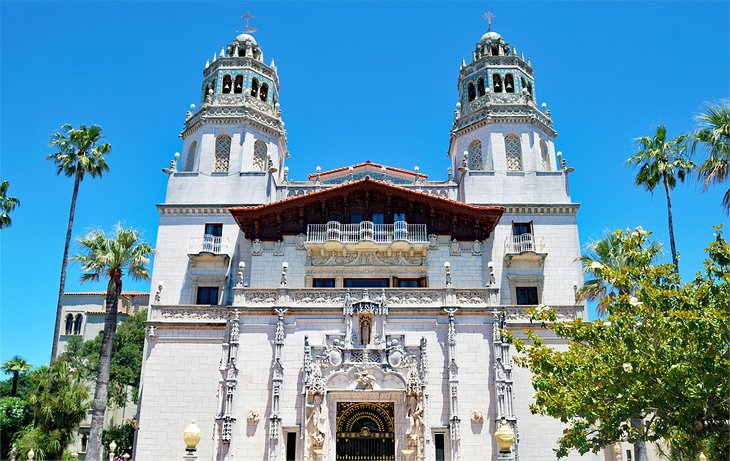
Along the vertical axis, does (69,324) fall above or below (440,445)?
above

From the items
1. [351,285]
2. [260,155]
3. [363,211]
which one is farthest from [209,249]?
[363,211]

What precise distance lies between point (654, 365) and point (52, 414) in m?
26.6

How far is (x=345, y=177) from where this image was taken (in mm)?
42938

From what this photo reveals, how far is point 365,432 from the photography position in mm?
27172

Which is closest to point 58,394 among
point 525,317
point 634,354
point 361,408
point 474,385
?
point 361,408

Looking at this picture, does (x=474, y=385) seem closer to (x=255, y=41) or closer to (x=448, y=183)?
(x=448, y=183)

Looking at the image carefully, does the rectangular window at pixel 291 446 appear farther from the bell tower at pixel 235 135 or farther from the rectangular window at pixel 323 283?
the bell tower at pixel 235 135

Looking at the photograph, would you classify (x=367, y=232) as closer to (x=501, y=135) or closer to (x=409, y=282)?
(x=409, y=282)

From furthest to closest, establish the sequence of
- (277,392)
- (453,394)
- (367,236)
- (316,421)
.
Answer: (367,236) → (277,392) → (453,394) → (316,421)

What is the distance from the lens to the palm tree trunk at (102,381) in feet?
98.5

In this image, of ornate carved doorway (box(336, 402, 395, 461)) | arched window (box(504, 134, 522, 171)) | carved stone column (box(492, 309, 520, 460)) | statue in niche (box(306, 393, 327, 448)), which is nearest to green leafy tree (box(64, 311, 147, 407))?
statue in niche (box(306, 393, 327, 448))

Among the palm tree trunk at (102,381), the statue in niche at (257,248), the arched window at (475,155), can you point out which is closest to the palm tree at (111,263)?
the palm tree trunk at (102,381)

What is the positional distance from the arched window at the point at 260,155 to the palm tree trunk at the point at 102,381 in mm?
10450

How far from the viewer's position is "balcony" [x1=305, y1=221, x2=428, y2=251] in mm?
31812
